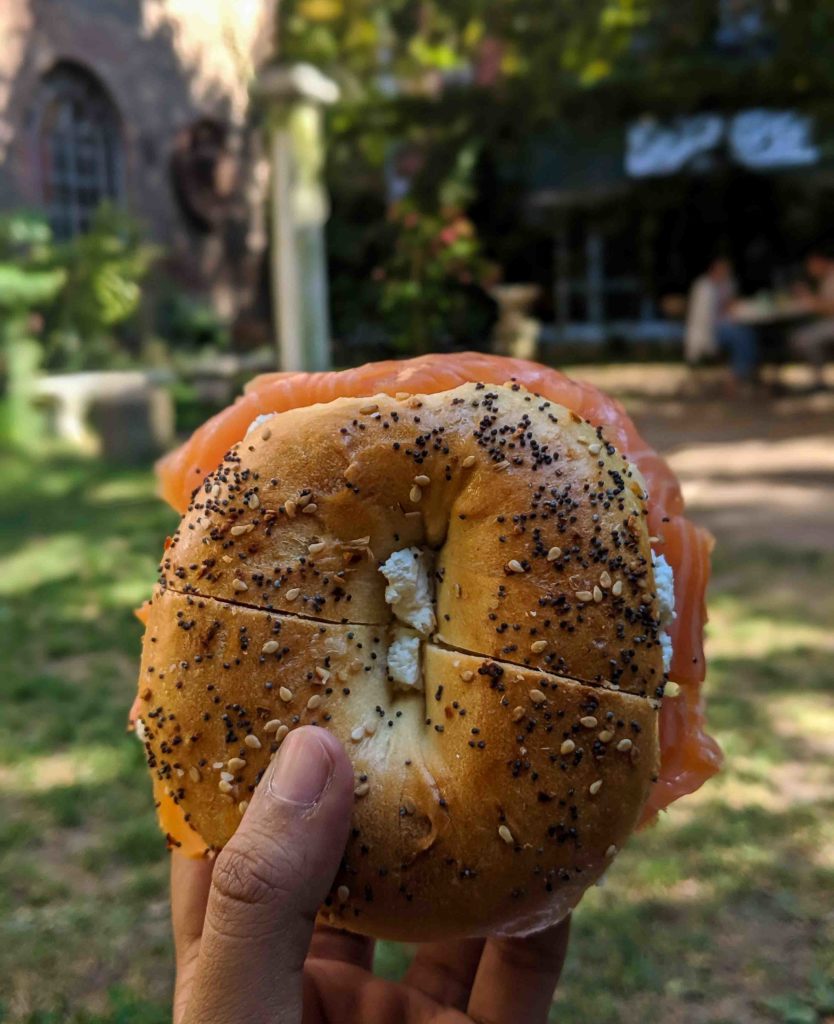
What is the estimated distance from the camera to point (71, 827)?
3332mm

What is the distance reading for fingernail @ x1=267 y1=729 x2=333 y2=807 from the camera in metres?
1.45

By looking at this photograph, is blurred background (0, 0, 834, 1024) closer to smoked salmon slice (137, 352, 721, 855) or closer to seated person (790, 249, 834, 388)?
seated person (790, 249, 834, 388)

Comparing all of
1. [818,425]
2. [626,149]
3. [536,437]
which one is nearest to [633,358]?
[626,149]

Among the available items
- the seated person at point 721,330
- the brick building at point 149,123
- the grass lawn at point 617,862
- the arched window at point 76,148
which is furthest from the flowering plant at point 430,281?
the grass lawn at point 617,862

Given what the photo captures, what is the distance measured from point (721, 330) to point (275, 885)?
15217mm

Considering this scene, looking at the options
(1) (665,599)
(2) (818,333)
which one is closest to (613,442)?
(1) (665,599)

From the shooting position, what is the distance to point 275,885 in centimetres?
141

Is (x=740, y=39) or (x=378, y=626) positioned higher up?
(x=740, y=39)

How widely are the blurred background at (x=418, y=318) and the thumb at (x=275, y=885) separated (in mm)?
1330

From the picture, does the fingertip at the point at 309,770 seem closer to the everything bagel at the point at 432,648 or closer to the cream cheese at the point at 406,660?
the everything bagel at the point at 432,648

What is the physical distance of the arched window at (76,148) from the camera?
12.5 metres

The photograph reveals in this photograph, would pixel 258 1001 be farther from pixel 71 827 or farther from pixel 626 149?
pixel 626 149

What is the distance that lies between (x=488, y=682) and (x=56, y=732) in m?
2.98

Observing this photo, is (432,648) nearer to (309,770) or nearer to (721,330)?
(309,770)
